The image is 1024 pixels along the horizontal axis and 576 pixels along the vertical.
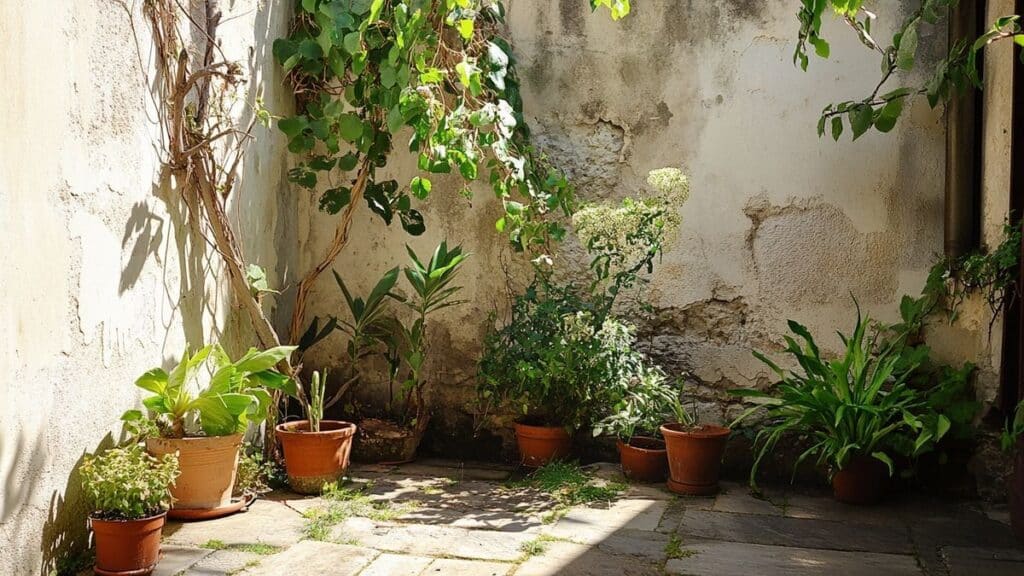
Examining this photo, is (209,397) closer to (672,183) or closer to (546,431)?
(546,431)

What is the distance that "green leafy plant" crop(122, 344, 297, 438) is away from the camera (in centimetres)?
326

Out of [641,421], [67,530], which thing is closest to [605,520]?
[641,421]

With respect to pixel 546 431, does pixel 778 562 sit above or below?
below

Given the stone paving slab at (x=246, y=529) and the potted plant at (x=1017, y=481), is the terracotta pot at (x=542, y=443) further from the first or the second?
the potted plant at (x=1017, y=481)

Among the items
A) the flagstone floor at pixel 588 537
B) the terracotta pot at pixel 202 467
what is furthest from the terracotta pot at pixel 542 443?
the terracotta pot at pixel 202 467

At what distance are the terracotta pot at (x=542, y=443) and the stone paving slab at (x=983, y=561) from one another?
1.70 metres

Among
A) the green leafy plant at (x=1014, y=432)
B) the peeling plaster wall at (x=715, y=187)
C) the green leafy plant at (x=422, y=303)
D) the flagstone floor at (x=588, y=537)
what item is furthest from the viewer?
the green leafy plant at (x=422, y=303)

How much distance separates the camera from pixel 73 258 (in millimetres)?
2930

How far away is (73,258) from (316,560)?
1269 millimetres

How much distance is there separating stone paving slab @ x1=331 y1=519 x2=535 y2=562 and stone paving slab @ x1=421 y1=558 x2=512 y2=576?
0.05m

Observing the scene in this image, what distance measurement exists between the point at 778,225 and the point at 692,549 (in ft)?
5.92

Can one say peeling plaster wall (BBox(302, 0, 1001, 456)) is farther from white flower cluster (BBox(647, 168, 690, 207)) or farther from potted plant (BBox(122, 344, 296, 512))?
potted plant (BBox(122, 344, 296, 512))

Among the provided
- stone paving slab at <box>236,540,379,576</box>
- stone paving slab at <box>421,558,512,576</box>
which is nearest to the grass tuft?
stone paving slab at <box>236,540,379,576</box>

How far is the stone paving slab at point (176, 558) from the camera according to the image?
2904 millimetres
